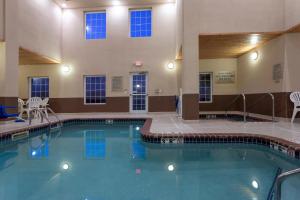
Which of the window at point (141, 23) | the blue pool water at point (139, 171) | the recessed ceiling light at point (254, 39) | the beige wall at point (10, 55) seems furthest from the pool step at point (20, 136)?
the recessed ceiling light at point (254, 39)

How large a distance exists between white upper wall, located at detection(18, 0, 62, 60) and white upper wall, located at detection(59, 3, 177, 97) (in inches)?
21.7

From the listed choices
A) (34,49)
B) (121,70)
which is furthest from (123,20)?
(34,49)

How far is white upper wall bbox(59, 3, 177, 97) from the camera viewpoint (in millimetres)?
10547

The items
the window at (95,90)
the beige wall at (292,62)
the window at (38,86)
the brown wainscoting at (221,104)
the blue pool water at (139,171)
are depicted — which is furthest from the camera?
the window at (38,86)

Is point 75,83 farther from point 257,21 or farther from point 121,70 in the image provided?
point 257,21

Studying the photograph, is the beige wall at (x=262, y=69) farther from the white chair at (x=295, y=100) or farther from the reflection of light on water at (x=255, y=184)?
the reflection of light on water at (x=255, y=184)

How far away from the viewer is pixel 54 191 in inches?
97.1

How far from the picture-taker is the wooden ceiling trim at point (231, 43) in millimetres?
6879

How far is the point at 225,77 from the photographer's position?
10578mm

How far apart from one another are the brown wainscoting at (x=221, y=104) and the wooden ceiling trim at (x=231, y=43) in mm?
1944

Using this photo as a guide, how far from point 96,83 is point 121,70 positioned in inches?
54.9

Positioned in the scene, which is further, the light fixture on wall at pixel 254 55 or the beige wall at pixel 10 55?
the light fixture on wall at pixel 254 55

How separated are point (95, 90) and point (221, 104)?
6.00 meters

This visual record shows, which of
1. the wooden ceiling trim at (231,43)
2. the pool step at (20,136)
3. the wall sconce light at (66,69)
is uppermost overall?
the wooden ceiling trim at (231,43)
